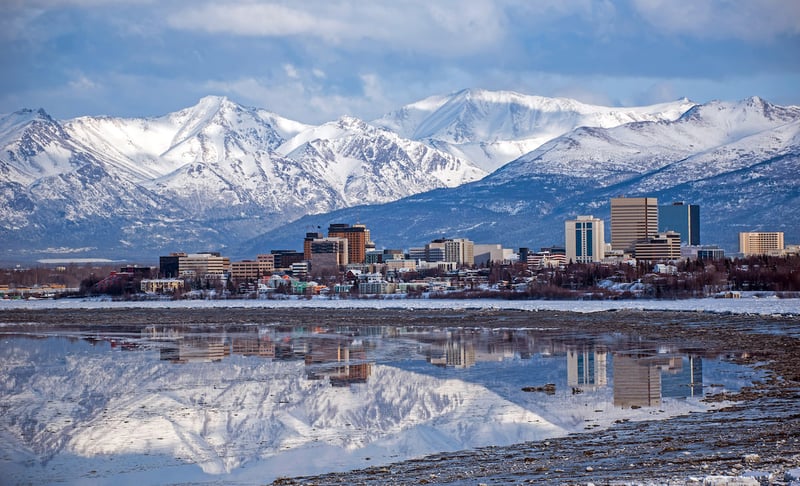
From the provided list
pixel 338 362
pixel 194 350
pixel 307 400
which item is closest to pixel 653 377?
pixel 307 400

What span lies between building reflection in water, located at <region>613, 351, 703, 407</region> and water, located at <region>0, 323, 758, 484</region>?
8 cm

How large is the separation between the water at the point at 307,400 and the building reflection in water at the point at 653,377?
0.26ft

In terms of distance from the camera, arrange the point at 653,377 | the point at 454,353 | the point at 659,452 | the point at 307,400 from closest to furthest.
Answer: the point at 659,452, the point at 307,400, the point at 653,377, the point at 454,353

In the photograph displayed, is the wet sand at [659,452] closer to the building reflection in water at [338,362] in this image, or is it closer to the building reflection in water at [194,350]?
the building reflection in water at [338,362]

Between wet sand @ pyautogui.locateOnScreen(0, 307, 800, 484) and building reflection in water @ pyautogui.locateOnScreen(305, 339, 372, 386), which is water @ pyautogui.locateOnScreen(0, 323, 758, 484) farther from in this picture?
wet sand @ pyautogui.locateOnScreen(0, 307, 800, 484)

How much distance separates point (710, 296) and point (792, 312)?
46.0 m

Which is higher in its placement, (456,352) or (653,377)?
(653,377)

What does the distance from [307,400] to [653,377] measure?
41.0 feet

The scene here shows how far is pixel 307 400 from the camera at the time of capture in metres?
39.3

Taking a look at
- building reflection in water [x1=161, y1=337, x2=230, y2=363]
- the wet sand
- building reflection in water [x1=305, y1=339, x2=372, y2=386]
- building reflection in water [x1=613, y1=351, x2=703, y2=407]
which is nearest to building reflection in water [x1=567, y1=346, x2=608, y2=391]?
building reflection in water [x1=613, y1=351, x2=703, y2=407]

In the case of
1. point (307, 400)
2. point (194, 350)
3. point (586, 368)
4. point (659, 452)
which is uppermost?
point (659, 452)

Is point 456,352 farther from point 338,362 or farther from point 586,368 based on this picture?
point 586,368

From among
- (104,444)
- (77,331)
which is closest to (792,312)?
(77,331)

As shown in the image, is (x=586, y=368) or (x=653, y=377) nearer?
(x=653, y=377)
